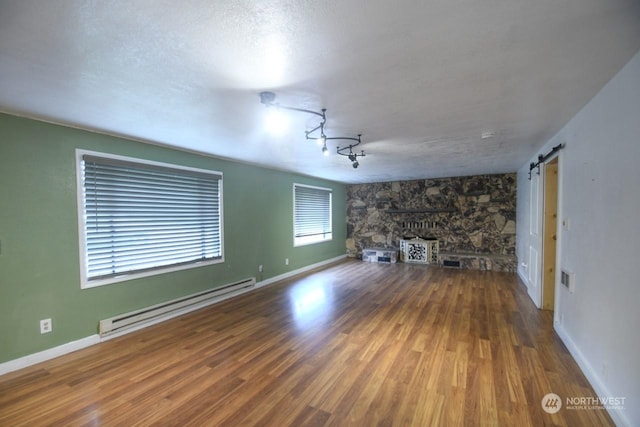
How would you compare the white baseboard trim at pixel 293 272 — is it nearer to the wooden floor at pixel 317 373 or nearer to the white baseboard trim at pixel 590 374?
the wooden floor at pixel 317 373

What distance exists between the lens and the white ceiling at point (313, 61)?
1234 millimetres

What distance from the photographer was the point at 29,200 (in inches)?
101

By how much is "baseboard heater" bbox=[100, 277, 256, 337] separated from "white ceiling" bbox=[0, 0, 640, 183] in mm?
2125

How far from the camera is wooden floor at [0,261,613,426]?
74.0 inches

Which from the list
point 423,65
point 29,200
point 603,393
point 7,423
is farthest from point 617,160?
point 29,200

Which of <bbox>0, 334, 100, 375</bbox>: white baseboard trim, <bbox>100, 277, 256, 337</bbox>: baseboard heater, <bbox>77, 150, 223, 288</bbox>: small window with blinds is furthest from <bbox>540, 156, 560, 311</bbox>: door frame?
<bbox>0, 334, 100, 375</bbox>: white baseboard trim

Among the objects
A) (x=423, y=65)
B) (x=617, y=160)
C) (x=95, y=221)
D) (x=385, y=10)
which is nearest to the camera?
(x=385, y=10)

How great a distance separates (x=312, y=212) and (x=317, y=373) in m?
4.80

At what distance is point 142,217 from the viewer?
341 centimetres

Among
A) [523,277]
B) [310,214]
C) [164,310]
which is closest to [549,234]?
[523,277]

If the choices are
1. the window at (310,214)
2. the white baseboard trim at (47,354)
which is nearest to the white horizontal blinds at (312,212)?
the window at (310,214)

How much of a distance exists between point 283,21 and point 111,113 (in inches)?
81.2

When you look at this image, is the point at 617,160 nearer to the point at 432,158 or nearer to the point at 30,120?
the point at 432,158

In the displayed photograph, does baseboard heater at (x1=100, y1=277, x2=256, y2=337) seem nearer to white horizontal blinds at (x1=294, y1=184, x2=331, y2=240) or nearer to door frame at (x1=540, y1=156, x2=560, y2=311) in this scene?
white horizontal blinds at (x1=294, y1=184, x2=331, y2=240)
